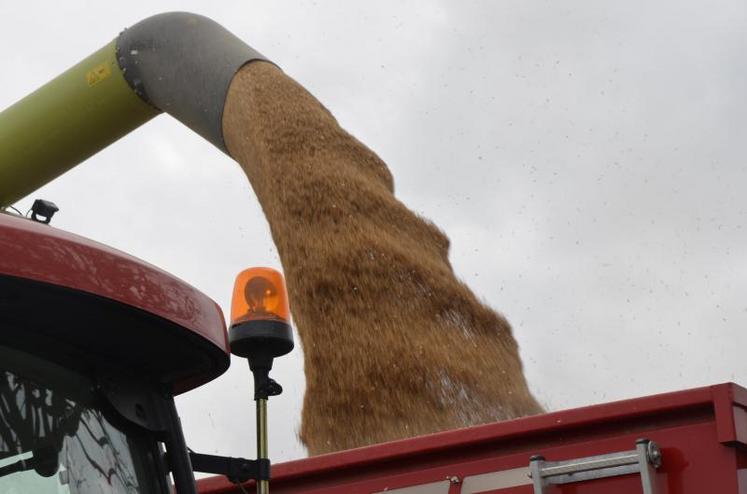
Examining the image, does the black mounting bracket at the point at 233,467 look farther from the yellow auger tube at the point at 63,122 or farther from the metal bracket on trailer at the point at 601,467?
the yellow auger tube at the point at 63,122

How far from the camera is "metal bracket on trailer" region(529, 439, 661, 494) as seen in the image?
2795 mm

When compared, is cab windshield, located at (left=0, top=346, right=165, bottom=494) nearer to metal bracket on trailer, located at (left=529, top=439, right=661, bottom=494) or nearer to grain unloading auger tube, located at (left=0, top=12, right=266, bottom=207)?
metal bracket on trailer, located at (left=529, top=439, right=661, bottom=494)

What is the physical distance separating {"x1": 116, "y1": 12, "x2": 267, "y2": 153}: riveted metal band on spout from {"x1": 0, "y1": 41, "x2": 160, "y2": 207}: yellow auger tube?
0.10m

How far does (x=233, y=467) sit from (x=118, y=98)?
464 cm

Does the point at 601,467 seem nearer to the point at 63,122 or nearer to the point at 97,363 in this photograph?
the point at 97,363

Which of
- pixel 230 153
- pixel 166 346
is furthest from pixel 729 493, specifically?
pixel 230 153

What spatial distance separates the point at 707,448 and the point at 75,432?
5.13ft

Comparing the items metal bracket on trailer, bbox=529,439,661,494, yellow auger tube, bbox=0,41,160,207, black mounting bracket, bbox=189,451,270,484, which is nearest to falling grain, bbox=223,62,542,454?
yellow auger tube, bbox=0,41,160,207

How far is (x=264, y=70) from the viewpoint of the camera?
622 centimetres

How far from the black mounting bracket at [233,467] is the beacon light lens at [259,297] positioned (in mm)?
239

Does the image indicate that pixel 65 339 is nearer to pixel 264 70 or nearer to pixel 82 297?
pixel 82 297

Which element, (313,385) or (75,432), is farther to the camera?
(313,385)

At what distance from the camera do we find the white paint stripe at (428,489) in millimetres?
3078

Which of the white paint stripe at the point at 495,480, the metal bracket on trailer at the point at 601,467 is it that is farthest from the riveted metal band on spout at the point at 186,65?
the metal bracket on trailer at the point at 601,467
